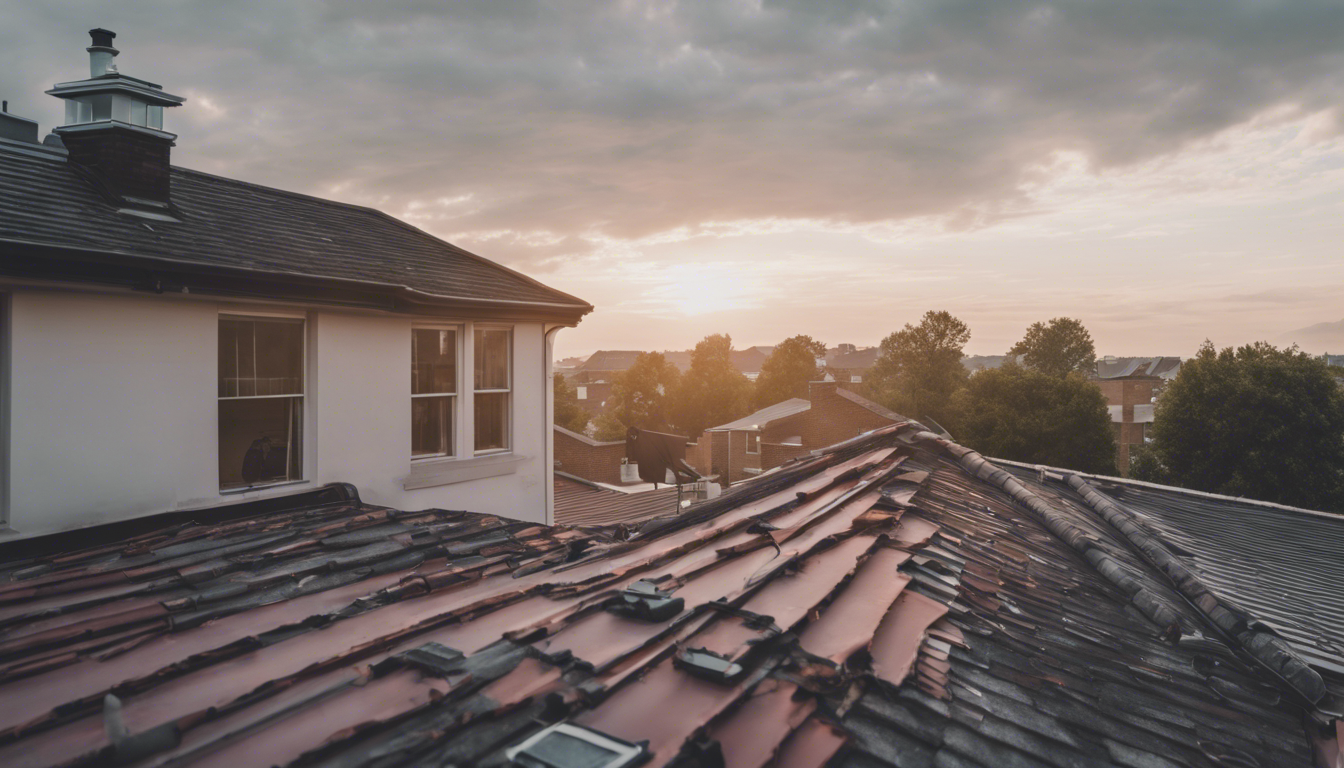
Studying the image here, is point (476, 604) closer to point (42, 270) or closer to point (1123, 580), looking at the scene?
point (1123, 580)

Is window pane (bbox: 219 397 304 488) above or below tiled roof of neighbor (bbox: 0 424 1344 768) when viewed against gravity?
above

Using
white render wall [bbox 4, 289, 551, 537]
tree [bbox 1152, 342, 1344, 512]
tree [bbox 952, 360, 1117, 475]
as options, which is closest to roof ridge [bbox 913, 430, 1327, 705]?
white render wall [bbox 4, 289, 551, 537]

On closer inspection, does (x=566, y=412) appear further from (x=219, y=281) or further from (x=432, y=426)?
(x=219, y=281)

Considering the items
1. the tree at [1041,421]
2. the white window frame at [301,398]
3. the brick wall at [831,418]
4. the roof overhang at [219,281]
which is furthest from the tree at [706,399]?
the white window frame at [301,398]

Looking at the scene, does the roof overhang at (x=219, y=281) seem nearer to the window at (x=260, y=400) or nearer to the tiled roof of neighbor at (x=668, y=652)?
the window at (x=260, y=400)

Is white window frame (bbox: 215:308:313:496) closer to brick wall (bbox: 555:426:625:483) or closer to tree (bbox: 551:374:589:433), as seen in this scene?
brick wall (bbox: 555:426:625:483)
